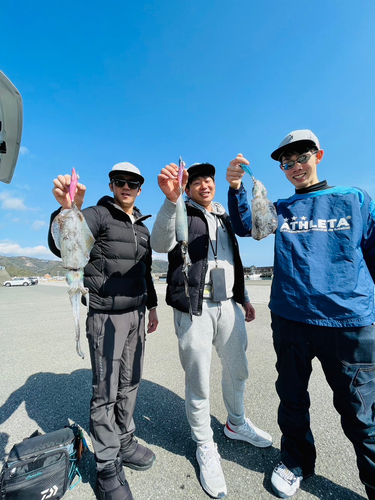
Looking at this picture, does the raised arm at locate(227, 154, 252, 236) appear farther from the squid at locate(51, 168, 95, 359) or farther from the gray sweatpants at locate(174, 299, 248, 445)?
the squid at locate(51, 168, 95, 359)

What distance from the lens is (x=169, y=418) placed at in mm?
3096

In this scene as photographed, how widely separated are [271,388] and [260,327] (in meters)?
3.42

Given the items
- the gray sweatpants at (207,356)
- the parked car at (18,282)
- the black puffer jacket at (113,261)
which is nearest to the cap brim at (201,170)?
the black puffer jacket at (113,261)

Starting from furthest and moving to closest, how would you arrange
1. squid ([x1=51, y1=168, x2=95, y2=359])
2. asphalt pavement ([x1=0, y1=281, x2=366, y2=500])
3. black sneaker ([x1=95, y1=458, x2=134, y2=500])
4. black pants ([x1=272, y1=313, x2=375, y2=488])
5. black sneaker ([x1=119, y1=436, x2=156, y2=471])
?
1. black sneaker ([x1=119, y1=436, x2=156, y2=471])
2. asphalt pavement ([x1=0, y1=281, x2=366, y2=500])
3. black sneaker ([x1=95, y1=458, x2=134, y2=500])
4. black pants ([x1=272, y1=313, x2=375, y2=488])
5. squid ([x1=51, y1=168, x2=95, y2=359])

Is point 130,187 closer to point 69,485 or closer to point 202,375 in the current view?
point 202,375

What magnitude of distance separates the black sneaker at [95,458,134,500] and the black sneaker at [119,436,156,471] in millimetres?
227

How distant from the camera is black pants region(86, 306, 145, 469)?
2154 mm

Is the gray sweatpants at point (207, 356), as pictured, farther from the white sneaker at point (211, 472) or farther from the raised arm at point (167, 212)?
the raised arm at point (167, 212)

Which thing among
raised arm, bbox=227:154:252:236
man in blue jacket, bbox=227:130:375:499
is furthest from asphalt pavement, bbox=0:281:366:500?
raised arm, bbox=227:154:252:236

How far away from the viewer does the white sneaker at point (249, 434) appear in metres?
2.54

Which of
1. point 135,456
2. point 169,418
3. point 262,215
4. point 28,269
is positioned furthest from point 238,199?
point 28,269

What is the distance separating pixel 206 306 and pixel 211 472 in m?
Result: 1.53

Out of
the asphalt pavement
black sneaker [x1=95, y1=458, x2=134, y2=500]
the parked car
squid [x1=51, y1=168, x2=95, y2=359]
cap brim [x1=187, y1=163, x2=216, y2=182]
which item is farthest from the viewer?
the parked car

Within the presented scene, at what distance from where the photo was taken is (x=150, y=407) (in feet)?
11.0
